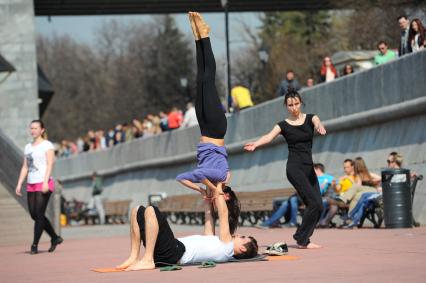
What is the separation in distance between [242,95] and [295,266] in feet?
71.1

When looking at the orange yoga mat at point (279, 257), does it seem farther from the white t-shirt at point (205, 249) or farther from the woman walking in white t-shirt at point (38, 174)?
the woman walking in white t-shirt at point (38, 174)

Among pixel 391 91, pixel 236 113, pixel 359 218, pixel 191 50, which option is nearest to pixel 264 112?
pixel 236 113

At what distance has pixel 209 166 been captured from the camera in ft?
41.8

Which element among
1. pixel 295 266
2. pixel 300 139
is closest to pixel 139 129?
pixel 300 139

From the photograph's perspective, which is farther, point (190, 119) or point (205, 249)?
point (190, 119)

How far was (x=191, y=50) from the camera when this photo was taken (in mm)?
97312

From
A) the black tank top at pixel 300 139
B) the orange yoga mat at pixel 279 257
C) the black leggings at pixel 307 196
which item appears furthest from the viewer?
the black tank top at pixel 300 139

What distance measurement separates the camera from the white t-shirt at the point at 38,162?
16625mm

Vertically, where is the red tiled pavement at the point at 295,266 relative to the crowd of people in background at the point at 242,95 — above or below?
below

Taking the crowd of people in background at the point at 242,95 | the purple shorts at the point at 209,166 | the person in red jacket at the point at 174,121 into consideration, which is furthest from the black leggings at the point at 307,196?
the person in red jacket at the point at 174,121

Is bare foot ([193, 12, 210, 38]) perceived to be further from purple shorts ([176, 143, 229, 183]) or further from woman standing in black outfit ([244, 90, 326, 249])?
woman standing in black outfit ([244, 90, 326, 249])

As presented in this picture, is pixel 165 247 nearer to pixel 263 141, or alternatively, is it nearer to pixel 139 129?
pixel 263 141

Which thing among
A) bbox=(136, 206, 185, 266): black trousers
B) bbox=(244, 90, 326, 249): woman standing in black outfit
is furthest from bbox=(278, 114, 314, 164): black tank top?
bbox=(136, 206, 185, 266): black trousers

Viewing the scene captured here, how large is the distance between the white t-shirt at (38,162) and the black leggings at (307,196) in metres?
4.18
